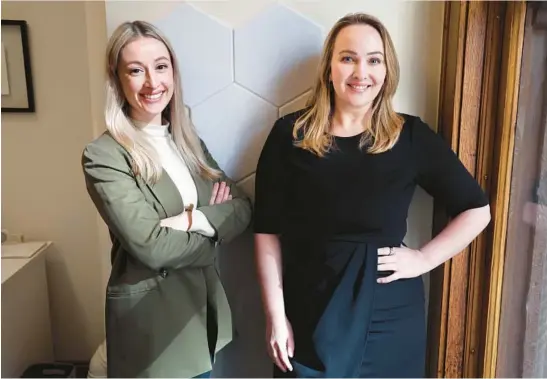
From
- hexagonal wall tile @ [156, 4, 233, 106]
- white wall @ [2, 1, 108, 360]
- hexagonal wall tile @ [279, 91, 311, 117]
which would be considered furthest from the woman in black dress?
white wall @ [2, 1, 108, 360]

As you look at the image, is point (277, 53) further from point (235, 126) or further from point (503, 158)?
point (503, 158)

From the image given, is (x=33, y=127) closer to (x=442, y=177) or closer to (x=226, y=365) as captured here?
(x=226, y=365)

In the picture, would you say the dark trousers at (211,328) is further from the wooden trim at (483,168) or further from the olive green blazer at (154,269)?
the wooden trim at (483,168)

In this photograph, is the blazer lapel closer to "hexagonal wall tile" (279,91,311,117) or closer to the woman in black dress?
the woman in black dress

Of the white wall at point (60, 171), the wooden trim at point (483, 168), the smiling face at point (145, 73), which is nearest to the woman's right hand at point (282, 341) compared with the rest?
the wooden trim at point (483, 168)

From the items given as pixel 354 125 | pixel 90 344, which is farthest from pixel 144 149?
pixel 90 344

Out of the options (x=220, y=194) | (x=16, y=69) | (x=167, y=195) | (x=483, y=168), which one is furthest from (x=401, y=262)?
(x=16, y=69)

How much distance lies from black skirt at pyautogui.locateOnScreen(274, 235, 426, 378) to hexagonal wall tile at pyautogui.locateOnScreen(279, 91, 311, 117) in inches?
14.3

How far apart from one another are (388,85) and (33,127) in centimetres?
144

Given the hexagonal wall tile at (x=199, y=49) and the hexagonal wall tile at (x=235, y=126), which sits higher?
the hexagonal wall tile at (x=199, y=49)

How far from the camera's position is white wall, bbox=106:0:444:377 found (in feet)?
4.81

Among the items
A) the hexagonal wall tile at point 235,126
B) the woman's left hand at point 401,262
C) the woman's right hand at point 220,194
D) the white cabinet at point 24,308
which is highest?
the hexagonal wall tile at point 235,126

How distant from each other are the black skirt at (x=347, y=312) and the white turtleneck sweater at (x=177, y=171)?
0.76 feet

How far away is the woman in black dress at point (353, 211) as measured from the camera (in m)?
1.33
